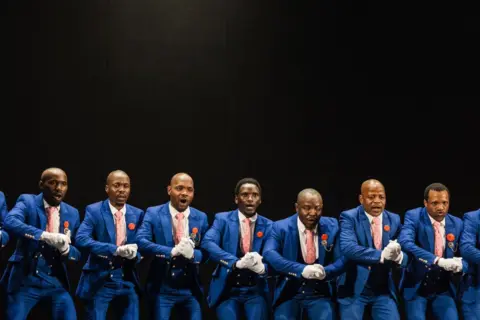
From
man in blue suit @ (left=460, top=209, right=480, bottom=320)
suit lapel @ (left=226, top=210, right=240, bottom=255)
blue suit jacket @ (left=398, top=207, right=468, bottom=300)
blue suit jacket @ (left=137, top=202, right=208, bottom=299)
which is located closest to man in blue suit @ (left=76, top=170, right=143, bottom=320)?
blue suit jacket @ (left=137, top=202, right=208, bottom=299)

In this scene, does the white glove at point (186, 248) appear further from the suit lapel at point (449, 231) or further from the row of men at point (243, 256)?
the suit lapel at point (449, 231)

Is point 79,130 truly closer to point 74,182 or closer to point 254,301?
point 74,182

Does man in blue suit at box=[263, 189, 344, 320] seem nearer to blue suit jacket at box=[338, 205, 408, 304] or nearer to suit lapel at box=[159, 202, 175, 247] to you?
blue suit jacket at box=[338, 205, 408, 304]

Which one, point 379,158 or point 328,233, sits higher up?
point 379,158

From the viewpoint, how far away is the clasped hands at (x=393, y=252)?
20.2ft

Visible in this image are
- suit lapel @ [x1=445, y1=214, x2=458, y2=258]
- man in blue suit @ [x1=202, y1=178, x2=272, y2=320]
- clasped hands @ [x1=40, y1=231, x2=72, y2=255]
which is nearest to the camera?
clasped hands @ [x1=40, y1=231, x2=72, y2=255]

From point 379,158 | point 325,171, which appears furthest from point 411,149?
point 325,171

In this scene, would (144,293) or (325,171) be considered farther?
(325,171)

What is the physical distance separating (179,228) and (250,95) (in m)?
2.23

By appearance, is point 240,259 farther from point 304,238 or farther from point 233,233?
point 304,238

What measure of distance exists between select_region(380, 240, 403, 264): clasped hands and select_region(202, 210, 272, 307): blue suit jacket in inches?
38.0

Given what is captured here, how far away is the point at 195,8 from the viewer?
27.6ft

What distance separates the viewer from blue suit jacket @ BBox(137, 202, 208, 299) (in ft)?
21.2

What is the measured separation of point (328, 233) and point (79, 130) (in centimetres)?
302
